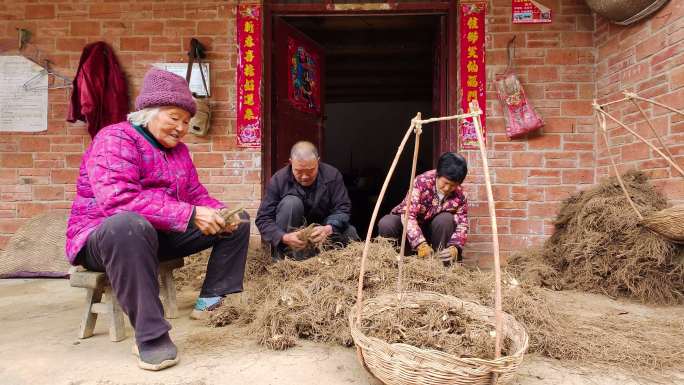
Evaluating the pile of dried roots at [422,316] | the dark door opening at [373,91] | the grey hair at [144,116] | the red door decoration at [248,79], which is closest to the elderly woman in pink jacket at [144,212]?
the grey hair at [144,116]

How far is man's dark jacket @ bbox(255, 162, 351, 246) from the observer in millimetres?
3072

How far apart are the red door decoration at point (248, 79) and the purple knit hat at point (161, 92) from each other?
5.99ft

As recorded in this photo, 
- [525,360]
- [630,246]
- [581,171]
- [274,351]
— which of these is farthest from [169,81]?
[581,171]

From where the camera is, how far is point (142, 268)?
1787 millimetres

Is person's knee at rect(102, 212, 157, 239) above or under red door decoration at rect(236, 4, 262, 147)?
under

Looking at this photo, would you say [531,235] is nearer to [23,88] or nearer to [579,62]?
[579,62]

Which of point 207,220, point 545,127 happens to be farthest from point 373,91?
point 207,220

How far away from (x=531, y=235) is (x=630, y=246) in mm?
1089

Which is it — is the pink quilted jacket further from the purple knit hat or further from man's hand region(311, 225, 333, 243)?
man's hand region(311, 225, 333, 243)

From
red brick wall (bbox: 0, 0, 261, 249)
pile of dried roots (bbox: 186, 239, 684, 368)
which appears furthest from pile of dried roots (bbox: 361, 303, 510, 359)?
red brick wall (bbox: 0, 0, 261, 249)

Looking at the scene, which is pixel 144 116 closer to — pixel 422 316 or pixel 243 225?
pixel 243 225

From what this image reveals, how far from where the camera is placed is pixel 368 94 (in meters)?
8.47

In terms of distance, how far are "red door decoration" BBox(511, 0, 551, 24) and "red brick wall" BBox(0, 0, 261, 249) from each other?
2.35 metres

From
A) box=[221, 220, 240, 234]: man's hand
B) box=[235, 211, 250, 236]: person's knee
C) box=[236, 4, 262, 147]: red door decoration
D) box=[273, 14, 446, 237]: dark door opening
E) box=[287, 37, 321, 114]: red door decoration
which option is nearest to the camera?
box=[221, 220, 240, 234]: man's hand
